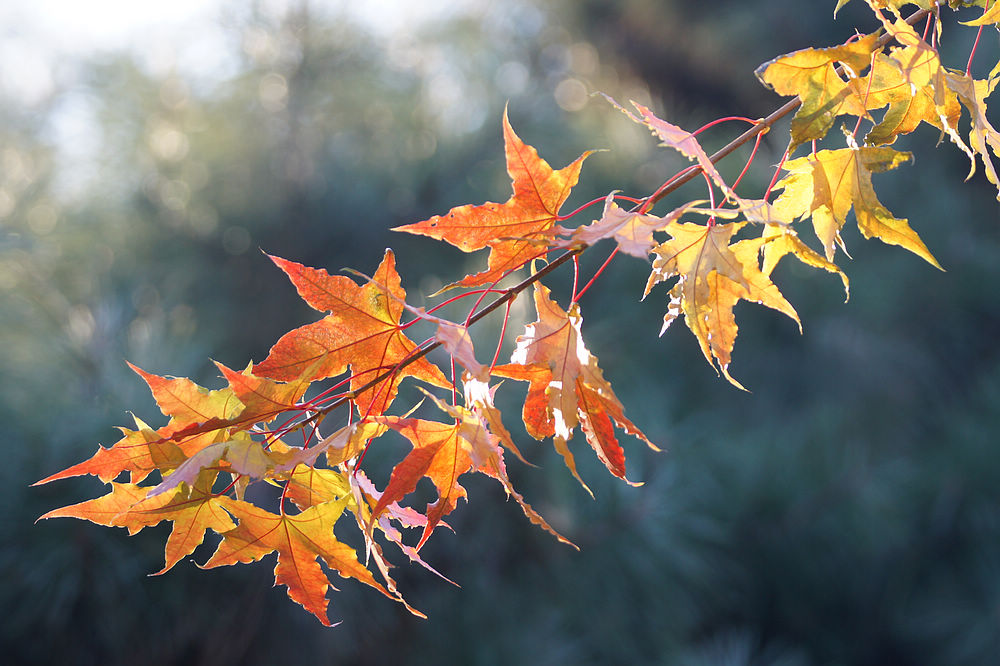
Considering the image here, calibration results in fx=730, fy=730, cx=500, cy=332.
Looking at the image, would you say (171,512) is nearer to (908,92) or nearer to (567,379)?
(567,379)

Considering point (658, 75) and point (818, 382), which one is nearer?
point (818, 382)

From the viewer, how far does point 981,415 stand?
1.63 metres

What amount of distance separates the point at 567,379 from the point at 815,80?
11 centimetres

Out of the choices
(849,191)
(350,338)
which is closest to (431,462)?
(350,338)

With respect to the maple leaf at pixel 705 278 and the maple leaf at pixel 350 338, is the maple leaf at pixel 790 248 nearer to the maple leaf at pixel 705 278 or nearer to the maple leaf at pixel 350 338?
the maple leaf at pixel 705 278

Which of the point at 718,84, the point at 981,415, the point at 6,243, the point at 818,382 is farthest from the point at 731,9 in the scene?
the point at 6,243

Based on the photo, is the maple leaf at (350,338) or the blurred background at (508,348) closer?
the maple leaf at (350,338)

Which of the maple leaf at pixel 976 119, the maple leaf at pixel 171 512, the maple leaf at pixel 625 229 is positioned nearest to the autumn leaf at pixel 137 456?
the maple leaf at pixel 171 512

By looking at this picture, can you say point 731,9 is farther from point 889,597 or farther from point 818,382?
point 889,597

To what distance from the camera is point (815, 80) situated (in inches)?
8.3

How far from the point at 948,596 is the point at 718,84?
141 centimetres

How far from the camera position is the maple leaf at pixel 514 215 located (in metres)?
0.24

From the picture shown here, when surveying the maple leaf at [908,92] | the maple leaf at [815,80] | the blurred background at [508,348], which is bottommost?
the blurred background at [508,348]

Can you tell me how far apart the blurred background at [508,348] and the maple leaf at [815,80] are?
940mm
